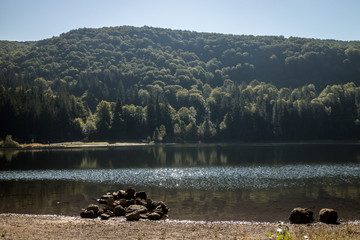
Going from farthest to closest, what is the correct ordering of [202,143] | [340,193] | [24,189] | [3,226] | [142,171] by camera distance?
[202,143] → [142,171] → [24,189] → [340,193] → [3,226]

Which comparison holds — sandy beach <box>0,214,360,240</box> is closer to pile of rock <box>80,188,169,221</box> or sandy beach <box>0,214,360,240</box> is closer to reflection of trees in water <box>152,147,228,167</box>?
pile of rock <box>80,188,169,221</box>

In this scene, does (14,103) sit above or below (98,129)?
above

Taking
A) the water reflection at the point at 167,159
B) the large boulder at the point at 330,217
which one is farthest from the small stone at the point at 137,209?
the water reflection at the point at 167,159

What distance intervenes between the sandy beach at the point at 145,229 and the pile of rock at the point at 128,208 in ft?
4.27

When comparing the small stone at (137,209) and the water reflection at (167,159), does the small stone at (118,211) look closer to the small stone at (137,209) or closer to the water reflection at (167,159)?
the small stone at (137,209)

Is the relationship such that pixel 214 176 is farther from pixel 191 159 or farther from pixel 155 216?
pixel 191 159

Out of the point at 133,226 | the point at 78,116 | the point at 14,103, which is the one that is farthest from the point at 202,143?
the point at 133,226

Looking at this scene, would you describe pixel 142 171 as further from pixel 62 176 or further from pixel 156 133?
pixel 156 133

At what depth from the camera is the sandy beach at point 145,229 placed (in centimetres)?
2670

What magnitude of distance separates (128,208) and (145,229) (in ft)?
26.5

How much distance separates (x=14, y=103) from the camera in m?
157

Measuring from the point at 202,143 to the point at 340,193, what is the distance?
425ft

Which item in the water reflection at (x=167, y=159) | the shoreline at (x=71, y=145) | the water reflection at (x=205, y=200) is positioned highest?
the water reflection at (x=205, y=200)

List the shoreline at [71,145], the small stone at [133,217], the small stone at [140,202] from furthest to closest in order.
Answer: the shoreline at [71,145], the small stone at [140,202], the small stone at [133,217]
